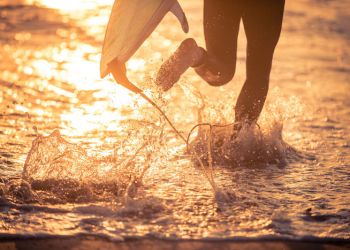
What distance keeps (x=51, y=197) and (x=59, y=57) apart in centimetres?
370

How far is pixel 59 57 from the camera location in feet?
26.7

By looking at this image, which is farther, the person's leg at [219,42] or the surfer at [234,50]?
the person's leg at [219,42]

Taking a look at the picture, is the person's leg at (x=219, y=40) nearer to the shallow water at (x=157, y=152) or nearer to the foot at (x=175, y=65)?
the foot at (x=175, y=65)

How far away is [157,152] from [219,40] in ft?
2.70

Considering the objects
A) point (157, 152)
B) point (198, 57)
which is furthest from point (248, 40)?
point (157, 152)

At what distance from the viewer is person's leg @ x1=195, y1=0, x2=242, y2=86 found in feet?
17.3

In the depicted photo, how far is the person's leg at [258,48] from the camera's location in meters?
5.19

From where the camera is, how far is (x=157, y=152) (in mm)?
5164

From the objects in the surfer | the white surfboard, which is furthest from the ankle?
the white surfboard

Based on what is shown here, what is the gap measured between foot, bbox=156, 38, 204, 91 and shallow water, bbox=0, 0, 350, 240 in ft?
0.39

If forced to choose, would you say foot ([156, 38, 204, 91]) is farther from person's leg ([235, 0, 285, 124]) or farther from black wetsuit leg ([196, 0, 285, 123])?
person's leg ([235, 0, 285, 124])

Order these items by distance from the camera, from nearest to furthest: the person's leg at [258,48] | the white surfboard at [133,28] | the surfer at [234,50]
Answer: the white surfboard at [133,28] < the surfer at [234,50] < the person's leg at [258,48]

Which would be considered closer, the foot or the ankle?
the foot

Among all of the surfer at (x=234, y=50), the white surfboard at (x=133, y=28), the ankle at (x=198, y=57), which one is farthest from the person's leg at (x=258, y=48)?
the white surfboard at (x=133, y=28)
